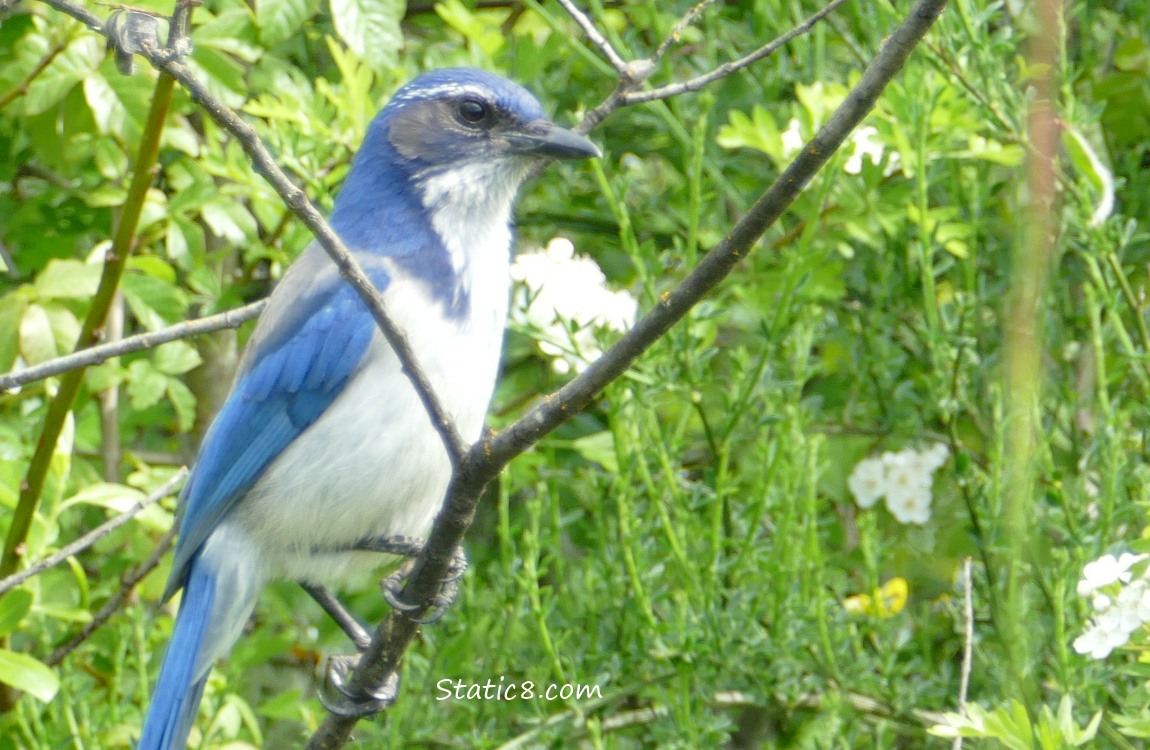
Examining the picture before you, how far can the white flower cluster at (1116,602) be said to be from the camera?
1.87m

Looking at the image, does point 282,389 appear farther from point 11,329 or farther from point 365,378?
point 11,329

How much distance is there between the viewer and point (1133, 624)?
1.88m

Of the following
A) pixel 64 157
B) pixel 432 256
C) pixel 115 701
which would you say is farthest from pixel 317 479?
pixel 64 157

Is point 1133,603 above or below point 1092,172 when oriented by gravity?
below

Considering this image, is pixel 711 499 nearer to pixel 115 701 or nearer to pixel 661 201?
pixel 661 201

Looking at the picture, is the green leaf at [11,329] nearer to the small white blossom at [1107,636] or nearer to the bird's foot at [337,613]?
the bird's foot at [337,613]

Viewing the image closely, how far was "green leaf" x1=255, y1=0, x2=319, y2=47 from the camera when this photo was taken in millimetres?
3072

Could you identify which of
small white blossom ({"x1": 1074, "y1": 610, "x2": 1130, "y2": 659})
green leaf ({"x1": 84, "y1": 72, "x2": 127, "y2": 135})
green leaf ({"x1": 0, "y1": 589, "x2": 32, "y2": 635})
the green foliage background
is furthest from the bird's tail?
small white blossom ({"x1": 1074, "y1": 610, "x2": 1130, "y2": 659})

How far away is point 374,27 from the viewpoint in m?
3.15

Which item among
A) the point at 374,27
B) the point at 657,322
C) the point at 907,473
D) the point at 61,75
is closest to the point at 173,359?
the point at 61,75

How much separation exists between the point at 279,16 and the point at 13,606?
50.7 inches

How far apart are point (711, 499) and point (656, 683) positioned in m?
0.43

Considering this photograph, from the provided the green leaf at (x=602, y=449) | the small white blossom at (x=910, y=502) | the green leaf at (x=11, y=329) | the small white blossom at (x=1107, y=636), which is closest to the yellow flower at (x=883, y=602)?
the small white blossom at (x=910, y=502)

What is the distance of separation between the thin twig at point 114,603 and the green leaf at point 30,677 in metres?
0.31
